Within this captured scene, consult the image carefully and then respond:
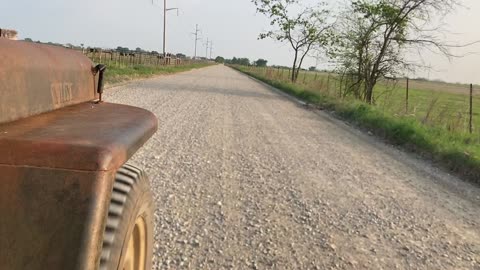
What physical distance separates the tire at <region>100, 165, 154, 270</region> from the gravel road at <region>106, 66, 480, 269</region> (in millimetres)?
1041

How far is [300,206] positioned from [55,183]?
382 centimetres

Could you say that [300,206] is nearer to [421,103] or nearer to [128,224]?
[128,224]

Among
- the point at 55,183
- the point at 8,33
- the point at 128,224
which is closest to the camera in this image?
the point at 55,183

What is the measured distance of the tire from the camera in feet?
5.32

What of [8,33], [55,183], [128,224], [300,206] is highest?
[8,33]

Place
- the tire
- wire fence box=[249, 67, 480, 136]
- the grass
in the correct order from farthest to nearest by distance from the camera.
→ wire fence box=[249, 67, 480, 136], the grass, the tire

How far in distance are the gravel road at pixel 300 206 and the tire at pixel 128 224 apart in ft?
3.41

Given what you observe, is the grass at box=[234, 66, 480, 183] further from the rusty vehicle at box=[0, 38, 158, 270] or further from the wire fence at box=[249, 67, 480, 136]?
the rusty vehicle at box=[0, 38, 158, 270]

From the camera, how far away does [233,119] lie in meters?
11.7

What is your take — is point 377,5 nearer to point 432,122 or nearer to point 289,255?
point 432,122

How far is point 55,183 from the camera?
139 cm

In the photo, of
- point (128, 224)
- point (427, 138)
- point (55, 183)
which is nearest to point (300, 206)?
point (128, 224)

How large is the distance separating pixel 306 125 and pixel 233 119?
6.27 feet

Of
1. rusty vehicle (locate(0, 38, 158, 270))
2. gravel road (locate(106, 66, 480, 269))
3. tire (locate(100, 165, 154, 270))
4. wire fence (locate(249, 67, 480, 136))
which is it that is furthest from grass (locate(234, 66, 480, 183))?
rusty vehicle (locate(0, 38, 158, 270))
